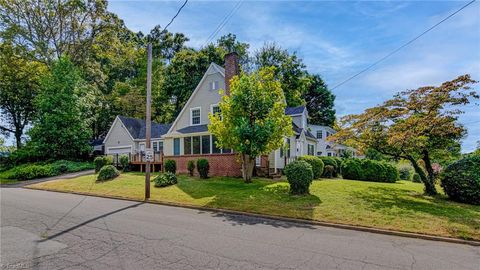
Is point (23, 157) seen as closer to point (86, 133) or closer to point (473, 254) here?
point (86, 133)

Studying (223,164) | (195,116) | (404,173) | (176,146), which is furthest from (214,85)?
(404,173)

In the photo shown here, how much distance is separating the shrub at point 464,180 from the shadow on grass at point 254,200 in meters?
5.41

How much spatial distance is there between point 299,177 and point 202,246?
6.63 m

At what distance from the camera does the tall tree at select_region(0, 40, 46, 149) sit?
1250 inches

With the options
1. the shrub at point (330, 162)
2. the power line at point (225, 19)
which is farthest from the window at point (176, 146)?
the shrub at point (330, 162)

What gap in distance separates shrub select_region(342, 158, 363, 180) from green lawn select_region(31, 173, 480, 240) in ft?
29.6

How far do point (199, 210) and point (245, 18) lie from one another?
785 cm

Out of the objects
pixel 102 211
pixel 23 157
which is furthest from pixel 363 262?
pixel 23 157

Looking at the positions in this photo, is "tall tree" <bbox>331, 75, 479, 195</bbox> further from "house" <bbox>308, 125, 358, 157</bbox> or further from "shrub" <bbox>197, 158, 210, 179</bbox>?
"house" <bbox>308, 125, 358, 157</bbox>

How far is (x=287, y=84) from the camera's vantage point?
33656 mm

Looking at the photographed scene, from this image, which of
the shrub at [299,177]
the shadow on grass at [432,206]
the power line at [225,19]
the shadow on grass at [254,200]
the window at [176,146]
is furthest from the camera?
the window at [176,146]

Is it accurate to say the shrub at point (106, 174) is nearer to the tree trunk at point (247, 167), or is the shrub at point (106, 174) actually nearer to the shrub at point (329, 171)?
the tree trunk at point (247, 167)

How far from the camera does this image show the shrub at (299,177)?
11477 mm

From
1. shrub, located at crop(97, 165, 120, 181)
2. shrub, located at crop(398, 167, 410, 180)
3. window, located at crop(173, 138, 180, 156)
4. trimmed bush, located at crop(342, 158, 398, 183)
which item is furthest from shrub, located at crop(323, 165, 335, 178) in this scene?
shrub, located at crop(97, 165, 120, 181)
